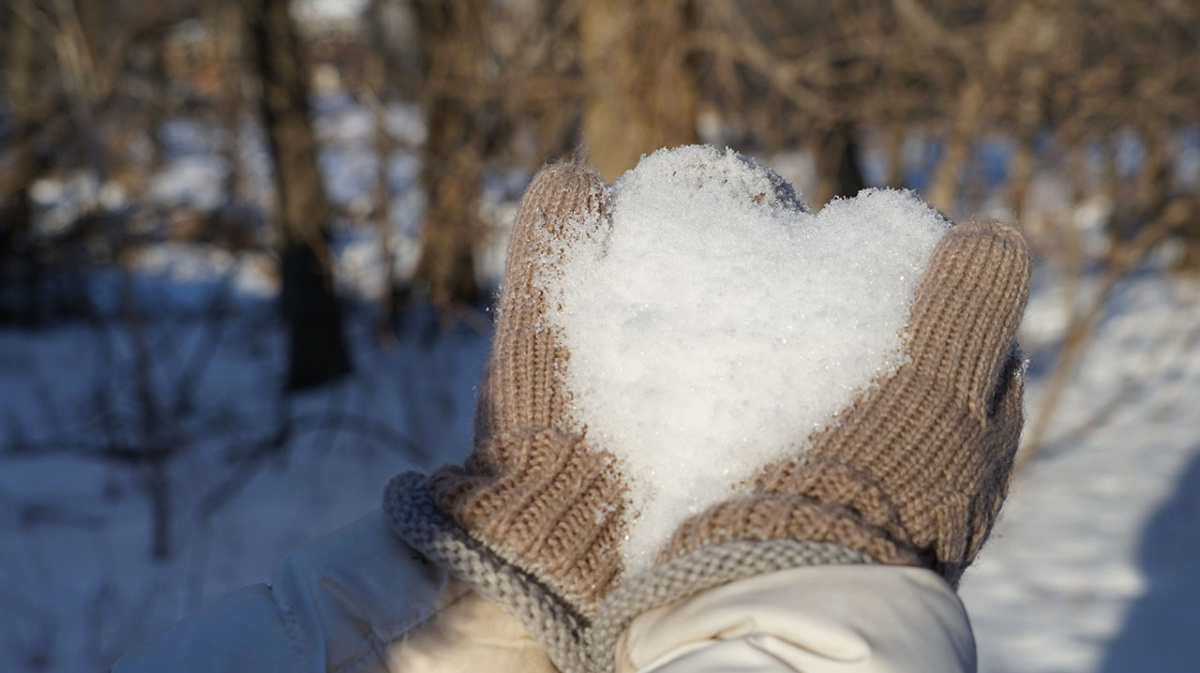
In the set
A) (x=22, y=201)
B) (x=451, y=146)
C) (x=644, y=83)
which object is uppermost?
(x=644, y=83)

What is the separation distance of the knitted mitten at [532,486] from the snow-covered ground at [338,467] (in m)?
0.93

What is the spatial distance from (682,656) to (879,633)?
6.7 inches

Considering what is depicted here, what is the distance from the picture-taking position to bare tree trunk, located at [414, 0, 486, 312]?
459 centimetres

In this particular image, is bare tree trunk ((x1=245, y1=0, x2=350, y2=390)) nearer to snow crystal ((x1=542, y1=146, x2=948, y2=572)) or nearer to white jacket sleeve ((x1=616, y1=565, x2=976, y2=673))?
Result: snow crystal ((x1=542, y1=146, x2=948, y2=572))

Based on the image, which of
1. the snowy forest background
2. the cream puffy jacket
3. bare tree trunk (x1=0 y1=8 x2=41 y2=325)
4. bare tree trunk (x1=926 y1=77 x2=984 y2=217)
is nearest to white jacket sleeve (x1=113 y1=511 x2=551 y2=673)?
the cream puffy jacket

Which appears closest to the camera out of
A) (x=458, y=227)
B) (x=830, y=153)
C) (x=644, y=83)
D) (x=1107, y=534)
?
(x=644, y=83)

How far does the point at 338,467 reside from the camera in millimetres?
4758

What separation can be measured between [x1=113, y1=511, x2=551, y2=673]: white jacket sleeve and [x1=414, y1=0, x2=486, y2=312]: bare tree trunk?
11.7 feet

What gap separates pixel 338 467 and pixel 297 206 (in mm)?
1610

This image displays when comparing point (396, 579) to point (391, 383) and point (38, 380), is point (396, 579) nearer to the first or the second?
point (391, 383)

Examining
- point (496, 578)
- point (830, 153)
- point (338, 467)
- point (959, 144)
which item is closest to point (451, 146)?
point (338, 467)

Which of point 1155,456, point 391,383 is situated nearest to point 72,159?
point 391,383

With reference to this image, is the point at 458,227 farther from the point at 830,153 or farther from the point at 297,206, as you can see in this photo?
the point at 830,153

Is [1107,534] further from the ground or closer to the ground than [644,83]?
closer to the ground
